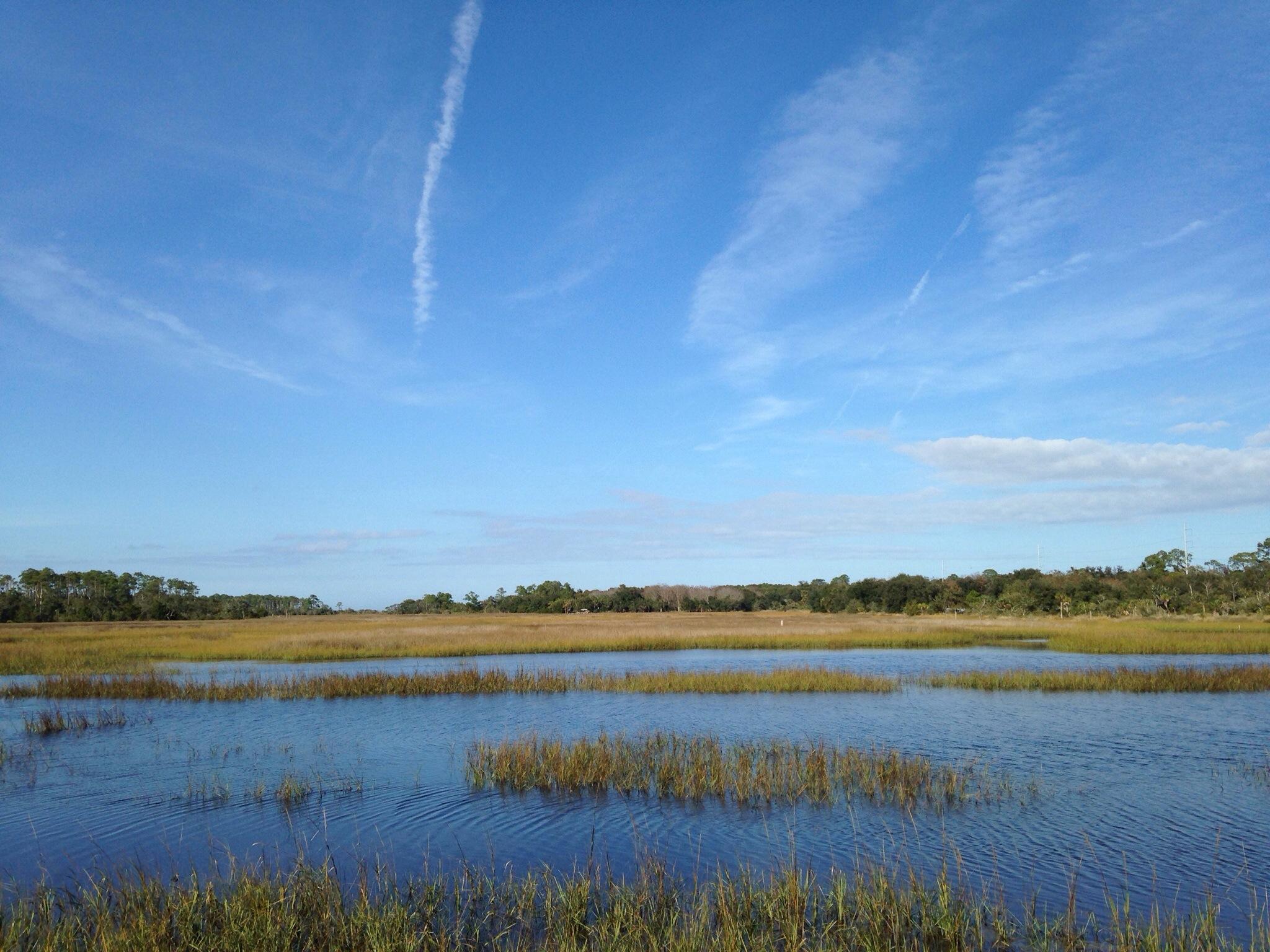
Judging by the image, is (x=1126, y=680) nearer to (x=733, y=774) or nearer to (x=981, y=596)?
(x=733, y=774)

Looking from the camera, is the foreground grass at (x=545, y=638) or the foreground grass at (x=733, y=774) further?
the foreground grass at (x=545, y=638)

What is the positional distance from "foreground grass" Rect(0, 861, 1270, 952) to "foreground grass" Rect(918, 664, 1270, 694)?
20993 mm

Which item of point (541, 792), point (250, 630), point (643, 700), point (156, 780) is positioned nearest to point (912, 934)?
point (541, 792)

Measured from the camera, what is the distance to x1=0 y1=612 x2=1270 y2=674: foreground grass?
41625 mm

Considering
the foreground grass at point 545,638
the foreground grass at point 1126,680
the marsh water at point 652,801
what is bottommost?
the marsh water at point 652,801

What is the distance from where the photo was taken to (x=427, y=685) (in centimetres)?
2970

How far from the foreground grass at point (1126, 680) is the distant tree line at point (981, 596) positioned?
2102 inches

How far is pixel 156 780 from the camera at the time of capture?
53.1ft

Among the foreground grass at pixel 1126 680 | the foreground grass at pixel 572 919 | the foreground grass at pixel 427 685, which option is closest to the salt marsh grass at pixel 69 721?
the foreground grass at pixel 427 685

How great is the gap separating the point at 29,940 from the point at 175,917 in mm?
1318

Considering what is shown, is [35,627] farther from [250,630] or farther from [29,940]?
[29,940]

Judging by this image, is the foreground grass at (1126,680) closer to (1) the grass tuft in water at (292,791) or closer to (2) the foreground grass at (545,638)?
(2) the foreground grass at (545,638)

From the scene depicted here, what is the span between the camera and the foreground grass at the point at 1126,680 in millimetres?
28016

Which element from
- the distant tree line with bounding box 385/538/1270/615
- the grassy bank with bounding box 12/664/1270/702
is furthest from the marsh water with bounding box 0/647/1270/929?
the distant tree line with bounding box 385/538/1270/615
